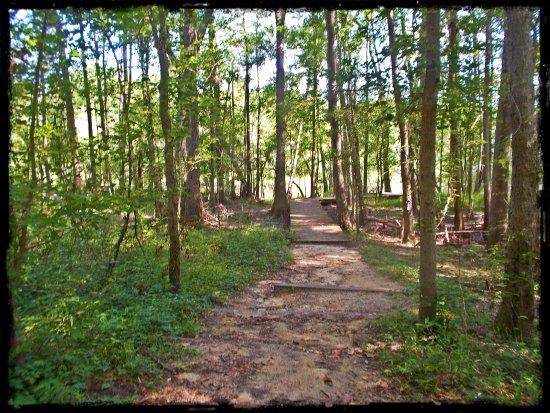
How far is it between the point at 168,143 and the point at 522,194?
214 inches

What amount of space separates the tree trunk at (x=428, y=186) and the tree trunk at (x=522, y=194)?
36.5 inches

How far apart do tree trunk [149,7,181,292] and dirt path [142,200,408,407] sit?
126cm

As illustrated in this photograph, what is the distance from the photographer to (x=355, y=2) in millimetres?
1246

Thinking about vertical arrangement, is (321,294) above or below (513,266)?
below

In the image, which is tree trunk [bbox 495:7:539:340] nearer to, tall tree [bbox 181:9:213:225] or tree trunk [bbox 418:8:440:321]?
tree trunk [bbox 418:8:440:321]

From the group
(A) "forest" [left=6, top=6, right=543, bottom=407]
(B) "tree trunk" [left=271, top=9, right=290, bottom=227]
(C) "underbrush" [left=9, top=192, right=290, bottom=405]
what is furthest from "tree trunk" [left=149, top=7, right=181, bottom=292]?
(B) "tree trunk" [left=271, top=9, right=290, bottom=227]

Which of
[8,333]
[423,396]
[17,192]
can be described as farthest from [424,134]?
[8,333]

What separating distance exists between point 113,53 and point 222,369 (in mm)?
5793

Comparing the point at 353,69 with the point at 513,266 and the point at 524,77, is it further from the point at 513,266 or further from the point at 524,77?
the point at 513,266

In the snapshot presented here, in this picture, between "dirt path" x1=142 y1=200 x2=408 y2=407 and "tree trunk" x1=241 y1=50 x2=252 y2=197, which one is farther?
"tree trunk" x1=241 y1=50 x2=252 y2=197

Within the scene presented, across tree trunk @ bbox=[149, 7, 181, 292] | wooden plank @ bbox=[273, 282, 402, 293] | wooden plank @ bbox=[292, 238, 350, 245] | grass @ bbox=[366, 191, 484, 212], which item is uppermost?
tree trunk @ bbox=[149, 7, 181, 292]

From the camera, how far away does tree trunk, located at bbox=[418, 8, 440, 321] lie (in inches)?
199

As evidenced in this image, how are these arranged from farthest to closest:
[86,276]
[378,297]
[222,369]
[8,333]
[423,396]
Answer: [378,297], [86,276], [222,369], [423,396], [8,333]

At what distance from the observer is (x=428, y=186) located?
5449 millimetres
